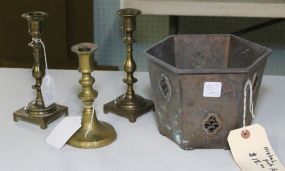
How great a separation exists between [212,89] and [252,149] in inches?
5.1

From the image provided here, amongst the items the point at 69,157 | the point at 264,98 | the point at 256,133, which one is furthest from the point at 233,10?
the point at 69,157

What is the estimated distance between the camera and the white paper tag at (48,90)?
3.06 ft

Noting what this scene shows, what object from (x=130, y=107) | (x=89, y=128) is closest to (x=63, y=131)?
(x=89, y=128)

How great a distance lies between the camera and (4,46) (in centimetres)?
227

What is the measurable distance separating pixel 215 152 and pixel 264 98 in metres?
0.29

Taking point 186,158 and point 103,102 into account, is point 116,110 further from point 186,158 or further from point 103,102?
point 186,158

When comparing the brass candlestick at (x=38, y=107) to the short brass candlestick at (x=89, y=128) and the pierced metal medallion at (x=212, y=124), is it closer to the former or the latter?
the short brass candlestick at (x=89, y=128)

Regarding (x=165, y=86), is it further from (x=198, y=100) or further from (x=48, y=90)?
(x=48, y=90)

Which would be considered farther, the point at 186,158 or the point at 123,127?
the point at 123,127

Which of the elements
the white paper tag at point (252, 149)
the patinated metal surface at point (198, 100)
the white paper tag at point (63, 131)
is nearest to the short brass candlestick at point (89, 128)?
the white paper tag at point (63, 131)

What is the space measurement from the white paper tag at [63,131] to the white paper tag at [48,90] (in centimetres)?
8

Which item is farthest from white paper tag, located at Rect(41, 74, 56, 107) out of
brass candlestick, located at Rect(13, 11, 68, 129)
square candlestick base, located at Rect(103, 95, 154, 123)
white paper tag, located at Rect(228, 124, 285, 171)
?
white paper tag, located at Rect(228, 124, 285, 171)

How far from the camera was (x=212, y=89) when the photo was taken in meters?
0.80

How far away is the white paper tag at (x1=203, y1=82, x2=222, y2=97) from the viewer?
79cm
